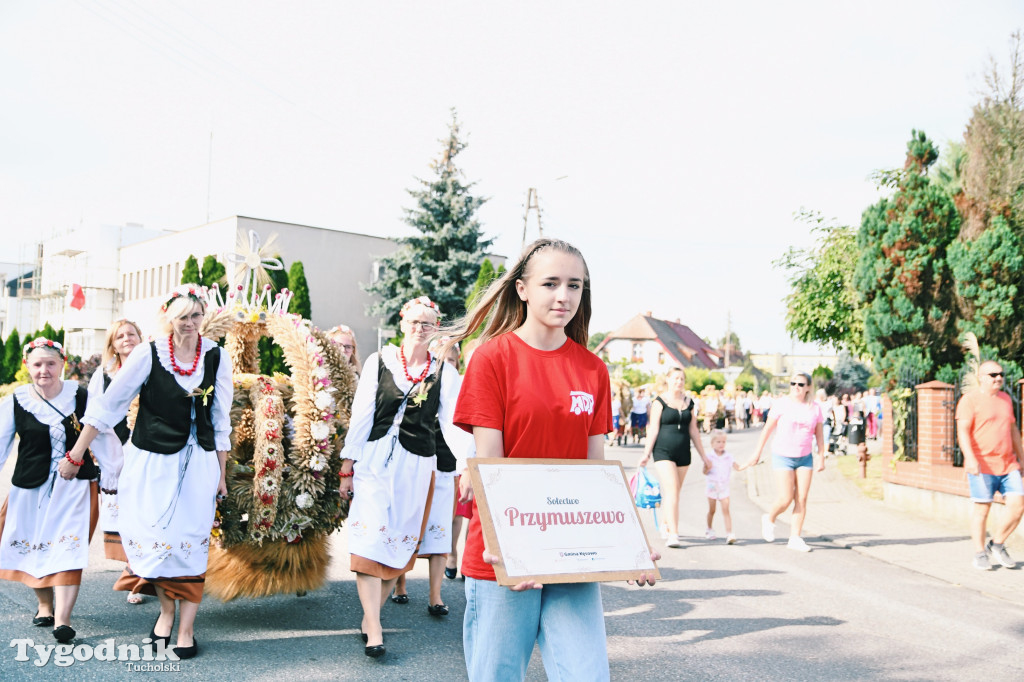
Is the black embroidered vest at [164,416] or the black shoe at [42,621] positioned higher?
the black embroidered vest at [164,416]

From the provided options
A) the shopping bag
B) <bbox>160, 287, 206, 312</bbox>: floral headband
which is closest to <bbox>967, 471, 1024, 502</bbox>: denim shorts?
the shopping bag

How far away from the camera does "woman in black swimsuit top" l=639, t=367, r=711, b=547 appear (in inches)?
342

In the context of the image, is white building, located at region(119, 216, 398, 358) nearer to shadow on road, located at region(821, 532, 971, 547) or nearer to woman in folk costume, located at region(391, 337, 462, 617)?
shadow on road, located at region(821, 532, 971, 547)

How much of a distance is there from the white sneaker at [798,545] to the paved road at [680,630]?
117 centimetres

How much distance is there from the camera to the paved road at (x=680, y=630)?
4.76 meters

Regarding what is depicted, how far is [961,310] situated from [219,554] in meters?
13.6

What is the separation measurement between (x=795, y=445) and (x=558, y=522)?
674cm

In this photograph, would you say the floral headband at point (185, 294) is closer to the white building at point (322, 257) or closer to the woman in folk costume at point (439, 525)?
the woman in folk costume at point (439, 525)

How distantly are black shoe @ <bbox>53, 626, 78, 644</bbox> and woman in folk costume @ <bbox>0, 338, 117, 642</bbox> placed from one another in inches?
5.8

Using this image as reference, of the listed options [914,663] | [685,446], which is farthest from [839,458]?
[914,663]

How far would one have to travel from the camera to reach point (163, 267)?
149 ft

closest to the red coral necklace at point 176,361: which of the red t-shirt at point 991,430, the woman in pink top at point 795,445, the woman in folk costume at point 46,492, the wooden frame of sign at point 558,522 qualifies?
the woman in folk costume at point 46,492

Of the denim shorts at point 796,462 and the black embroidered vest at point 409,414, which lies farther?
the denim shorts at point 796,462

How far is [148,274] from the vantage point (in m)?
47.2
